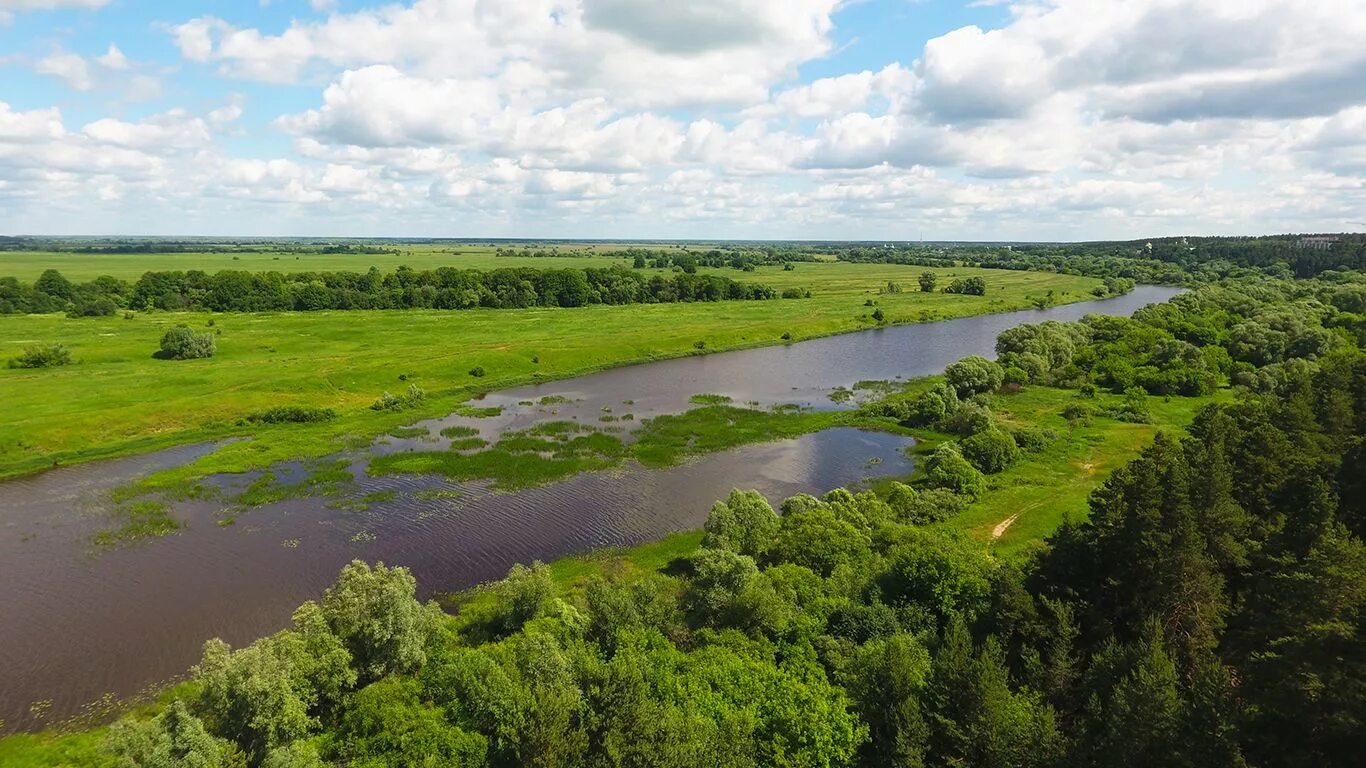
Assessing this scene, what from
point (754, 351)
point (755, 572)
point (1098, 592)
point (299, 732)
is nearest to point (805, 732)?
point (755, 572)

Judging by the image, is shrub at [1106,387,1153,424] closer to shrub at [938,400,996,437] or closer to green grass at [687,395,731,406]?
shrub at [938,400,996,437]

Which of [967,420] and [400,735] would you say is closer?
[400,735]

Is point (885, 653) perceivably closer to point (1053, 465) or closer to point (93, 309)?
point (1053, 465)

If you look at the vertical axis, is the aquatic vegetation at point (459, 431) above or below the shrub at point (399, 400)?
below

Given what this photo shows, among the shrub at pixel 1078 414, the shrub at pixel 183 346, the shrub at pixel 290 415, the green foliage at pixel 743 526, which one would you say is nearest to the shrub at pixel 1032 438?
the shrub at pixel 1078 414

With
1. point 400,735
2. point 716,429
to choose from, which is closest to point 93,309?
point 716,429

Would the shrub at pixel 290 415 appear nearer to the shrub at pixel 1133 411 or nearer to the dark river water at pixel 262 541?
the dark river water at pixel 262 541

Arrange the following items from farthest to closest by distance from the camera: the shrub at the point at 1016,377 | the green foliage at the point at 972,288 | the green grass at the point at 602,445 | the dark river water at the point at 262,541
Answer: the green foliage at the point at 972,288 < the shrub at the point at 1016,377 < the green grass at the point at 602,445 < the dark river water at the point at 262,541
